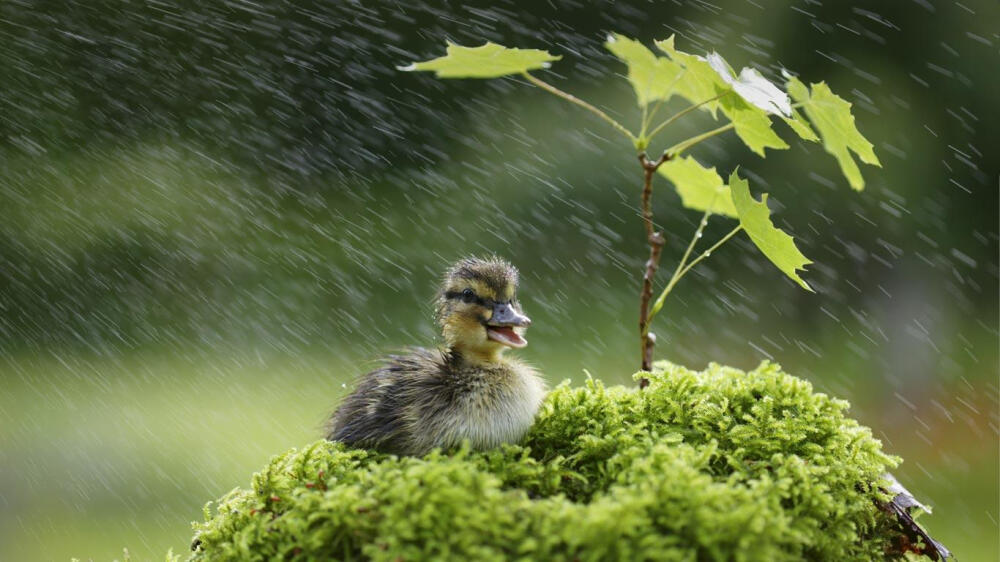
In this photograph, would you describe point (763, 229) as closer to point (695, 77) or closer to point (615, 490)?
point (695, 77)

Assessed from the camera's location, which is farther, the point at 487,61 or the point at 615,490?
the point at 487,61

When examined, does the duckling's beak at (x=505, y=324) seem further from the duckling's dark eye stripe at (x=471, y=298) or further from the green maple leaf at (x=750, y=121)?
the green maple leaf at (x=750, y=121)

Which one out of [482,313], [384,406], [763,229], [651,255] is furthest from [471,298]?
[763,229]

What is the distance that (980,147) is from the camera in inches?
279

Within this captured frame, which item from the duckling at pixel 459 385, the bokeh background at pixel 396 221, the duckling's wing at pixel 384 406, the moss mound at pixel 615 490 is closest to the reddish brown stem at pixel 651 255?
the moss mound at pixel 615 490

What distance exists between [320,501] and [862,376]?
6.75 m

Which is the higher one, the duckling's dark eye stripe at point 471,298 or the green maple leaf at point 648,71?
the green maple leaf at point 648,71

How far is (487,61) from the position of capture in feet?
6.02

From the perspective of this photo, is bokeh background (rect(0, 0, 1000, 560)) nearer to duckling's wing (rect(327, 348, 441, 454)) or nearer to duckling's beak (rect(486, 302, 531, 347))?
duckling's wing (rect(327, 348, 441, 454))

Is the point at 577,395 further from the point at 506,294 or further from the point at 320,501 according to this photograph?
the point at 320,501

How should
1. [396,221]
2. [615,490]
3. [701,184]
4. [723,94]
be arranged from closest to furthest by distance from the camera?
[615,490], [723,94], [701,184], [396,221]

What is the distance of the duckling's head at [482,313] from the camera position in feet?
6.92

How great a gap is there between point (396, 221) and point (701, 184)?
5935mm

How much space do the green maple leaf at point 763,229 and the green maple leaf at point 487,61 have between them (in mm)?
531
